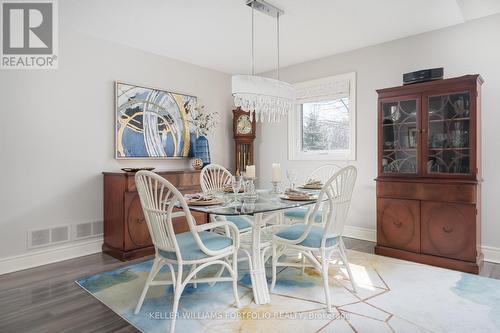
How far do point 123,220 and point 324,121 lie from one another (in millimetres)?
2920

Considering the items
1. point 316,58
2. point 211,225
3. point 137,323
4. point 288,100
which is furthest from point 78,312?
point 316,58

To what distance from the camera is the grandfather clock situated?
4.88 metres

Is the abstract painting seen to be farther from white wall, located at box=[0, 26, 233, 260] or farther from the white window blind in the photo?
the white window blind

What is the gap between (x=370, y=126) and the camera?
3.91m

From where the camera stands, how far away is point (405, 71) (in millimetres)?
3631

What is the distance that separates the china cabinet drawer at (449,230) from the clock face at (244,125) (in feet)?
8.85

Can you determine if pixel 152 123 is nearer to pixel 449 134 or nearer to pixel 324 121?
Result: pixel 324 121

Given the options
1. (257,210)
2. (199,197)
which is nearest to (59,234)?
(199,197)

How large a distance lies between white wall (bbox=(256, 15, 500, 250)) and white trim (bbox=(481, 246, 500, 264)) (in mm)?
48

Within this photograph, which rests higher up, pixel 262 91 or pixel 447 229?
pixel 262 91

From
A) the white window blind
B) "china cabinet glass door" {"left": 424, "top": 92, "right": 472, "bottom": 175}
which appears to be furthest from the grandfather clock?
"china cabinet glass door" {"left": 424, "top": 92, "right": 472, "bottom": 175}

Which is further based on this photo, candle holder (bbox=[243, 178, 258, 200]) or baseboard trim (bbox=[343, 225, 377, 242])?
baseboard trim (bbox=[343, 225, 377, 242])

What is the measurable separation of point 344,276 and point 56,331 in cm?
216

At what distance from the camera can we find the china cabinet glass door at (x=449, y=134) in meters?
2.94
